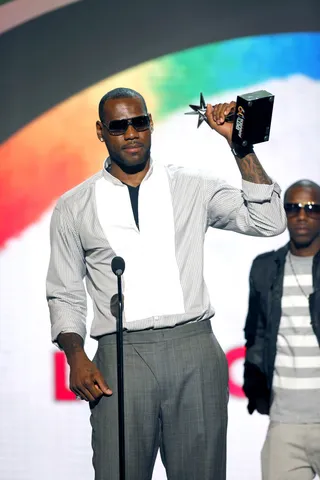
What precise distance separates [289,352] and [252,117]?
1.65m

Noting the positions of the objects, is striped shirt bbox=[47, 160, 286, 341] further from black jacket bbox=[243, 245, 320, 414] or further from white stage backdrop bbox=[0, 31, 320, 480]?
white stage backdrop bbox=[0, 31, 320, 480]

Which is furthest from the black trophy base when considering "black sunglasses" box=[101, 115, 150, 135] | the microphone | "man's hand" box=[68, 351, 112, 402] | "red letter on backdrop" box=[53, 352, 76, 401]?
"red letter on backdrop" box=[53, 352, 76, 401]

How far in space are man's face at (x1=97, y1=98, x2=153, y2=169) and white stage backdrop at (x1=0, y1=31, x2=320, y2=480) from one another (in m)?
1.54

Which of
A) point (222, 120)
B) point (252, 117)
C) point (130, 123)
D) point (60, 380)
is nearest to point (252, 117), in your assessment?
point (252, 117)

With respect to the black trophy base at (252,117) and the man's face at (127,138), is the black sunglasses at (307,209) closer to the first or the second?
the man's face at (127,138)

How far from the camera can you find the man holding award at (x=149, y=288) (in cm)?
302

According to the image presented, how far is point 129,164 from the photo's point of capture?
3.22 meters

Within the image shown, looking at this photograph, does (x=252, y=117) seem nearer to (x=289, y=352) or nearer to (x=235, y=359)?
(x=289, y=352)

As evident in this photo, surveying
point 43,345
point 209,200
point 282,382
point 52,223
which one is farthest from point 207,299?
point 43,345

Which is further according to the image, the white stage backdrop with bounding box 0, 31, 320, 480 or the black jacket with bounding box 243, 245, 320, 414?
the white stage backdrop with bounding box 0, 31, 320, 480

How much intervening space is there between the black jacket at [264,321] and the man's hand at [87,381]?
147 cm

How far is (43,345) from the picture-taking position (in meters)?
4.82

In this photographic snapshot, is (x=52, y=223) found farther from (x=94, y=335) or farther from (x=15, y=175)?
(x=15, y=175)

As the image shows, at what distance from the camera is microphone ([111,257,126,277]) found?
9.63 feet
